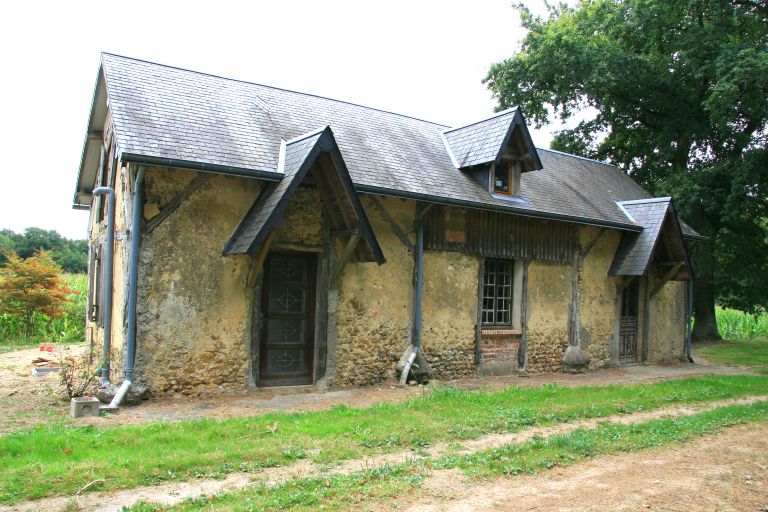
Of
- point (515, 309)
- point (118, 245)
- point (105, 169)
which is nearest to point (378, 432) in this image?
point (118, 245)

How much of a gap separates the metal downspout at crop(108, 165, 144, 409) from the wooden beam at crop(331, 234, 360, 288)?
10.4 ft

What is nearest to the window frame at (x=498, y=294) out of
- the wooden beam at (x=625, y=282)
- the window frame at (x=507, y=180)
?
the window frame at (x=507, y=180)

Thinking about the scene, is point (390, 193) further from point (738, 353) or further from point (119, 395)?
point (738, 353)

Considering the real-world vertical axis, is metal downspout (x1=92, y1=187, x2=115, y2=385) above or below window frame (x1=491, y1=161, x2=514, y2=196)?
below

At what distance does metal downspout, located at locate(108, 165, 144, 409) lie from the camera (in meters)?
8.60

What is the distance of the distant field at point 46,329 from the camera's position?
55.8 ft

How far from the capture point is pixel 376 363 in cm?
1103

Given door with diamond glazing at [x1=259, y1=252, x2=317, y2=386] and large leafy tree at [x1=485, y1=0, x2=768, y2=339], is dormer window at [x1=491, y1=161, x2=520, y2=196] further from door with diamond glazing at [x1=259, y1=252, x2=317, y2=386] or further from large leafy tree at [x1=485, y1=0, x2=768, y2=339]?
large leafy tree at [x1=485, y1=0, x2=768, y2=339]

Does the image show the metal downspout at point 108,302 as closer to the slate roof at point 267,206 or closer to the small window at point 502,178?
the slate roof at point 267,206

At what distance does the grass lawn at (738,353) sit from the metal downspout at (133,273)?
1450 centimetres

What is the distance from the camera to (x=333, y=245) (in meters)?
10.4

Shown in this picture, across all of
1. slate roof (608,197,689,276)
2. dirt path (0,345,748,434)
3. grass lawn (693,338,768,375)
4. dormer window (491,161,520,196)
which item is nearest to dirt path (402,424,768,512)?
dirt path (0,345,748,434)

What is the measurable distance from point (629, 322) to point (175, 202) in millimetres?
12105

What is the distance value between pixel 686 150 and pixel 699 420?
49.9 ft
